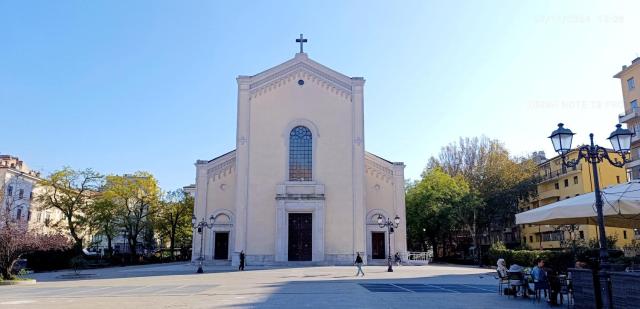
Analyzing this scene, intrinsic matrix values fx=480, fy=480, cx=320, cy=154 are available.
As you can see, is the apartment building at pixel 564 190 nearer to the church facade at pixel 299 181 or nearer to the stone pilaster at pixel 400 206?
the stone pilaster at pixel 400 206

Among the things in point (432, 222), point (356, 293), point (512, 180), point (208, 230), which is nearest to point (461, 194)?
point (432, 222)

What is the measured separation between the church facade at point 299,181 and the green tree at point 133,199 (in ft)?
38.7

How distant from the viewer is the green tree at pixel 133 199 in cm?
4706

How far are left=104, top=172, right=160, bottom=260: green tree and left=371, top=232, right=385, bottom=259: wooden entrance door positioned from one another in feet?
78.1

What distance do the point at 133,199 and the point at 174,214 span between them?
7.57 meters

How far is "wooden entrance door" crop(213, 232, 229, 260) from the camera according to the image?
38.6 meters

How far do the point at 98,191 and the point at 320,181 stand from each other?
24.1m

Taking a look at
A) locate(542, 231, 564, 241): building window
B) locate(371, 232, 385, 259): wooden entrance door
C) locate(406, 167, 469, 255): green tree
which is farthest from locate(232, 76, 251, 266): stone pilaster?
locate(542, 231, 564, 241): building window

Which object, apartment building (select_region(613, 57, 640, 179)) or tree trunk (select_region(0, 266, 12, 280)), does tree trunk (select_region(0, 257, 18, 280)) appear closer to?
tree trunk (select_region(0, 266, 12, 280))

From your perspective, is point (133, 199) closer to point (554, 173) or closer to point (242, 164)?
point (242, 164)

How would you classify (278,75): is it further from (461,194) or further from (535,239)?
(535,239)

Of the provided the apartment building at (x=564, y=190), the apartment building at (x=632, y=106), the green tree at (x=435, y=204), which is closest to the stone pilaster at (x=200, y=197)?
the green tree at (x=435, y=204)

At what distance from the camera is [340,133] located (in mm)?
38938

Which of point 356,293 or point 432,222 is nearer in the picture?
point 356,293
